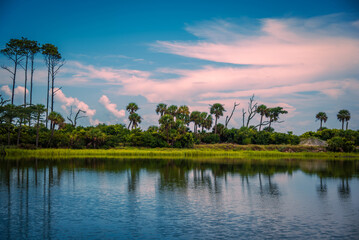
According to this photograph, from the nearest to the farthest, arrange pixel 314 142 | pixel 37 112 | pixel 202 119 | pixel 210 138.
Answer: pixel 37 112 → pixel 314 142 → pixel 210 138 → pixel 202 119

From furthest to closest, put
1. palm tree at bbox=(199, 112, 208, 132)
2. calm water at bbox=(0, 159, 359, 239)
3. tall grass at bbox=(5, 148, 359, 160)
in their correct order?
palm tree at bbox=(199, 112, 208, 132) < tall grass at bbox=(5, 148, 359, 160) < calm water at bbox=(0, 159, 359, 239)

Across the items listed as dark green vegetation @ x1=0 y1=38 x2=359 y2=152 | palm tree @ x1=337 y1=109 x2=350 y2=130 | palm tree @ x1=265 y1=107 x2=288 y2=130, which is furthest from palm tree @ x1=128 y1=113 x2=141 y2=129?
palm tree @ x1=337 y1=109 x2=350 y2=130

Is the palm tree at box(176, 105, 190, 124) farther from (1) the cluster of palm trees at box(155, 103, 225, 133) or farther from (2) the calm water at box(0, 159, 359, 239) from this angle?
(2) the calm water at box(0, 159, 359, 239)

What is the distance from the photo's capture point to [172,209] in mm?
22797

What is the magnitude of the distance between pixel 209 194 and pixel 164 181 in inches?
338

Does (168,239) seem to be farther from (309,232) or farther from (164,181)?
(164,181)

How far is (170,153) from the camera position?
280 ft

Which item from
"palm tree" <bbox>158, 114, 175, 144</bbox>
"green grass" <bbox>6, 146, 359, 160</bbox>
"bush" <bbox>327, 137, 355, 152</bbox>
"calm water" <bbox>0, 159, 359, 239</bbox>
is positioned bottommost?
"calm water" <bbox>0, 159, 359, 239</bbox>

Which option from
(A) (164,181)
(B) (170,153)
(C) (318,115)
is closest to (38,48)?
(B) (170,153)

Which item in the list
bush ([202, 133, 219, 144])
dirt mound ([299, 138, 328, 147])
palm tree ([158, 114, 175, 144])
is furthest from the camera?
bush ([202, 133, 219, 144])

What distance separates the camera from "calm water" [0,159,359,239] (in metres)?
17.7

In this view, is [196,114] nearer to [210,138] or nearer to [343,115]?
[210,138]

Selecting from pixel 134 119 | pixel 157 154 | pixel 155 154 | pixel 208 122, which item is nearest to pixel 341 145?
pixel 208 122

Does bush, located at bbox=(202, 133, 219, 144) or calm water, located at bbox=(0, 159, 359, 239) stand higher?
bush, located at bbox=(202, 133, 219, 144)
